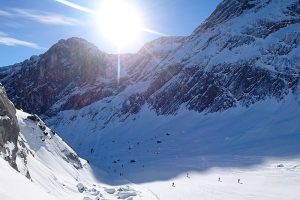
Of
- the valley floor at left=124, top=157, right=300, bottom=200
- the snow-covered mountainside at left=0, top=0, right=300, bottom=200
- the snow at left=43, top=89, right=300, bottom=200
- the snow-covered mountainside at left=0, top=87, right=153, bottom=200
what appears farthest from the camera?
the snow-covered mountainside at left=0, top=0, right=300, bottom=200

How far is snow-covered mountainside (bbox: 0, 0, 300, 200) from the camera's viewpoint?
191 feet

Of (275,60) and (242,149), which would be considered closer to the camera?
(242,149)

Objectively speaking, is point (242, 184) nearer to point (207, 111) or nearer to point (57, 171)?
point (57, 171)

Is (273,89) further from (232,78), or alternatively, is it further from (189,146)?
(189,146)

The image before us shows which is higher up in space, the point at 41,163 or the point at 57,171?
the point at 57,171

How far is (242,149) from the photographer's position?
78188 millimetres

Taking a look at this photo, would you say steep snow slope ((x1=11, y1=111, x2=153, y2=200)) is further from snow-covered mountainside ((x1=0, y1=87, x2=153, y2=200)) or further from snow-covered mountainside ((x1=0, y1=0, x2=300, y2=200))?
snow-covered mountainside ((x1=0, y1=0, x2=300, y2=200))

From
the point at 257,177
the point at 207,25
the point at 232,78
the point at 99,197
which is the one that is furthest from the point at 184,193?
the point at 207,25

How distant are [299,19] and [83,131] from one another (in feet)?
258

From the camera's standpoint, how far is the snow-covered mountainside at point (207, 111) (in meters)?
58.1

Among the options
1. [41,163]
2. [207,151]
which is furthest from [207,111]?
[41,163]

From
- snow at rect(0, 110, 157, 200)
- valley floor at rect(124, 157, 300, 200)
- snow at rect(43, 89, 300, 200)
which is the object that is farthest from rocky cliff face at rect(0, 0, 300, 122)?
snow at rect(0, 110, 157, 200)

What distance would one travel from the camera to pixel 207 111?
114375 millimetres

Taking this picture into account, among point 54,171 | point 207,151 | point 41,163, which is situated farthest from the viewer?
point 207,151
